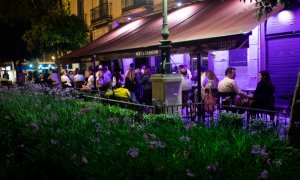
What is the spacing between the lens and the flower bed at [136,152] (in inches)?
135

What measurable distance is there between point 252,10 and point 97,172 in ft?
25.4

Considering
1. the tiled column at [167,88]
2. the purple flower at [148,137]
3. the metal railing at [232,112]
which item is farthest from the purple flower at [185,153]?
the tiled column at [167,88]

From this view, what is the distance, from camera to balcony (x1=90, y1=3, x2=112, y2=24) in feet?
78.1

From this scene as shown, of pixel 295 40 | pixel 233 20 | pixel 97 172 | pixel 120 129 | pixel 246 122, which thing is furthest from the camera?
pixel 295 40

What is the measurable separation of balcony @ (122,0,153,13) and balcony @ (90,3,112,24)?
2.20m

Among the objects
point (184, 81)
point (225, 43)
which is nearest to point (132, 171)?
point (225, 43)

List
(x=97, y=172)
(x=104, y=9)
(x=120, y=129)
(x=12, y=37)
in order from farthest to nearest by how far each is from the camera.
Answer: (x=104, y=9)
(x=12, y=37)
(x=120, y=129)
(x=97, y=172)

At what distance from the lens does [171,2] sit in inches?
669

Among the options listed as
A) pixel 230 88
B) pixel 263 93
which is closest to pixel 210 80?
pixel 230 88

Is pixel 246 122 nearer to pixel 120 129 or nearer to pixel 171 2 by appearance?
pixel 120 129

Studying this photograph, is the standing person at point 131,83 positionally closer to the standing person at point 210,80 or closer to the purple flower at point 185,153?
the standing person at point 210,80

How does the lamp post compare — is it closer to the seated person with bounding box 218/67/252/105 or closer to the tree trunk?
the seated person with bounding box 218/67/252/105

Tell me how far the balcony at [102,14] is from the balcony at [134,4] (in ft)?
7.20

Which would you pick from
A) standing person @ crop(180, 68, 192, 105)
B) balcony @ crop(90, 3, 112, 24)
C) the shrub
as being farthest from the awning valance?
balcony @ crop(90, 3, 112, 24)
